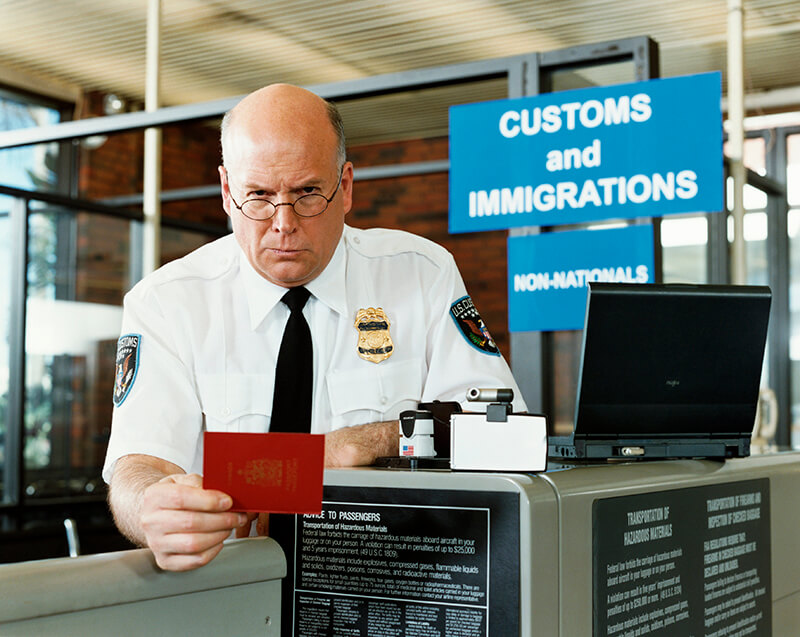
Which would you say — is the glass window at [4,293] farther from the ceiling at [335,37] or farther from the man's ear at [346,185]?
the man's ear at [346,185]

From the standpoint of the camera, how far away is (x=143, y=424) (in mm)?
1423

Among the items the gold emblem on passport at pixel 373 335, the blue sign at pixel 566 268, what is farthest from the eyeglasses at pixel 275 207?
the blue sign at pixel 566 268

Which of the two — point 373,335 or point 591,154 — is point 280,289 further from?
point 591,154

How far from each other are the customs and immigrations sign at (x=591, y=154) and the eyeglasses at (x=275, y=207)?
1.14 metres

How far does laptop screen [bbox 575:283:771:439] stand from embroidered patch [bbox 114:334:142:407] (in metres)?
0.67

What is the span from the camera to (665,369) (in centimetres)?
116

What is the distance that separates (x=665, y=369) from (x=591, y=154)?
4.69 ft

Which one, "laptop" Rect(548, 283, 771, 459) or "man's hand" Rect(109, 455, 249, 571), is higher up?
"laptop" Rect(548, 283, 771, 459)

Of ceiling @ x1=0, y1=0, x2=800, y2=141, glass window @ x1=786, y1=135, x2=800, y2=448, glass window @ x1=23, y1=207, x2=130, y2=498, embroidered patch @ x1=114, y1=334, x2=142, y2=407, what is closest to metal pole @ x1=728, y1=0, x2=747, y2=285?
ceiling @ x1=0, y1=0, x2=800, y2=141

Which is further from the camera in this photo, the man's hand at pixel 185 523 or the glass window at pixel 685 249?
the glass window at pixel 685 249

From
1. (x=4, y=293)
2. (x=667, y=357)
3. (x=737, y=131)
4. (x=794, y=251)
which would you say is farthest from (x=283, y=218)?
(x=794, y=251)

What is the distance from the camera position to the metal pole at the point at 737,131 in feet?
14.2

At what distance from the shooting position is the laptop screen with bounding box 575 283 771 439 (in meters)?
1.10

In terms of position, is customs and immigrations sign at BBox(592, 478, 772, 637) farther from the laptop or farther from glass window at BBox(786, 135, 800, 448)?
glass window at BBox(786, 135, 800, 448)
